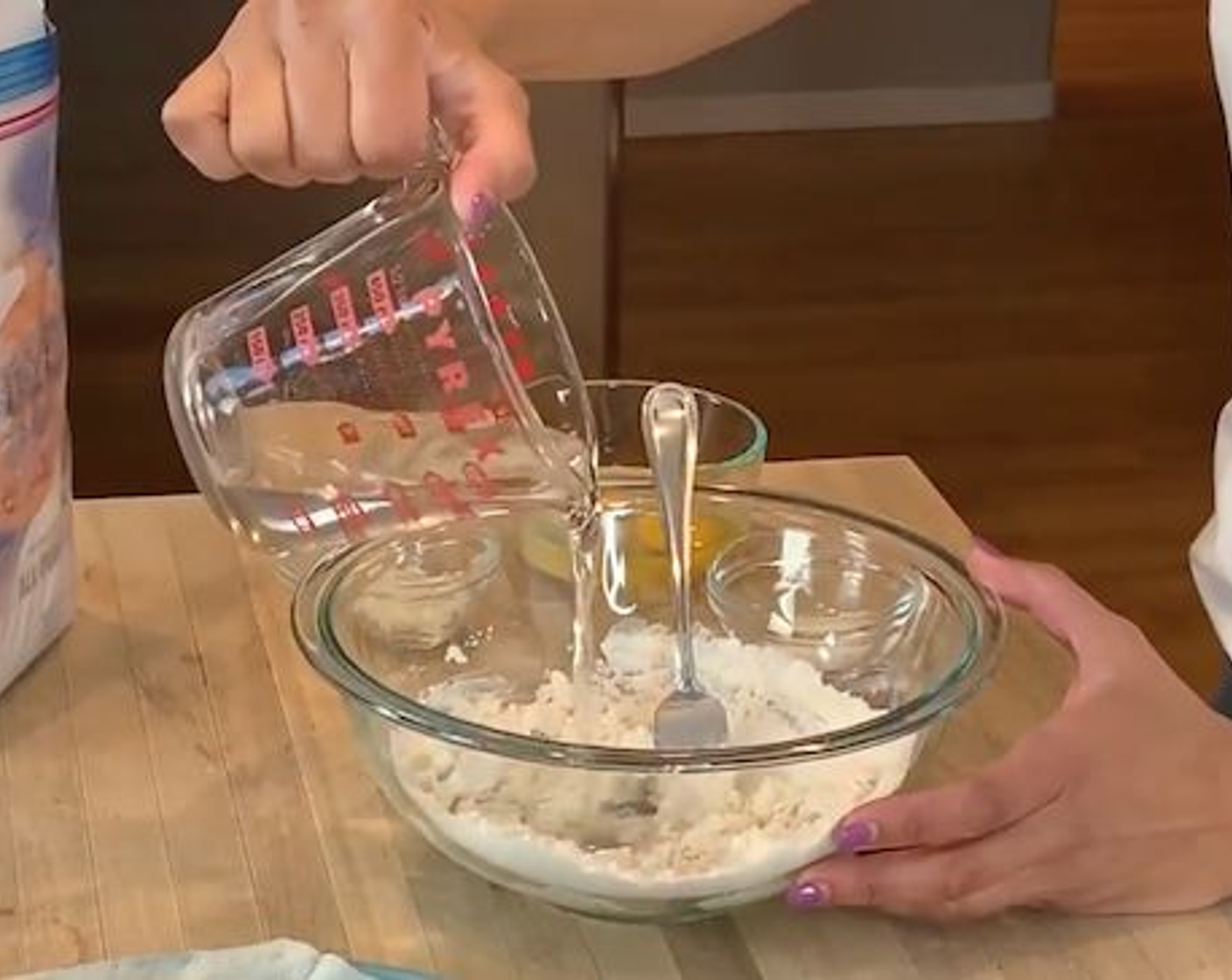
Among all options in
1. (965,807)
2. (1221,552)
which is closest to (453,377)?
(965,807)

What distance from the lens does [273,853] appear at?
919 mm

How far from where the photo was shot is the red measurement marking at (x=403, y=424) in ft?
2.98

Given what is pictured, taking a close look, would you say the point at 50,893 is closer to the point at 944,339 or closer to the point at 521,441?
the point at 521,441

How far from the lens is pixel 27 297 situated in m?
0.97

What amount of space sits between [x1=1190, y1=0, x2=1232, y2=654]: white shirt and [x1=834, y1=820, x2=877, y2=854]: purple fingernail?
0.89 feet

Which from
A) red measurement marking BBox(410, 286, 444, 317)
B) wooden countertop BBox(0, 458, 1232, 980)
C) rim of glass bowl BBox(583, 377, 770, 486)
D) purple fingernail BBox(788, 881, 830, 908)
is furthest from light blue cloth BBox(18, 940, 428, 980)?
rim of glass bowl BBox(583, 377, 770, 486)

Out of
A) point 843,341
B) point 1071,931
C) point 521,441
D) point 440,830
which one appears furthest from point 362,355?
point 843,341

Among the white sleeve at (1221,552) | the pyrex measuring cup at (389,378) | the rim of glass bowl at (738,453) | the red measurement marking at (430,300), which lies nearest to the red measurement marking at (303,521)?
the pyrex measuring cup at (389,378)

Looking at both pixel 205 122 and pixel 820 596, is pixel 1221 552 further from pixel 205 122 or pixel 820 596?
pixel 205 122

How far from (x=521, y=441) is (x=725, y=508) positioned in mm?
174

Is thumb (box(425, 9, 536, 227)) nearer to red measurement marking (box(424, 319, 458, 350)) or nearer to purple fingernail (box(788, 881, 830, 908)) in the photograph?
red measurement marking (box(424, 319, 458, 350))

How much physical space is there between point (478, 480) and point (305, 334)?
0.09 meters

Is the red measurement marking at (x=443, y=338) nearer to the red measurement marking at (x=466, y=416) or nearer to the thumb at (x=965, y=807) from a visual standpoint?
the red measurement marking at (x=466, y=416)

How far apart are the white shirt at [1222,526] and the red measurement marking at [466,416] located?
346 millimetres
